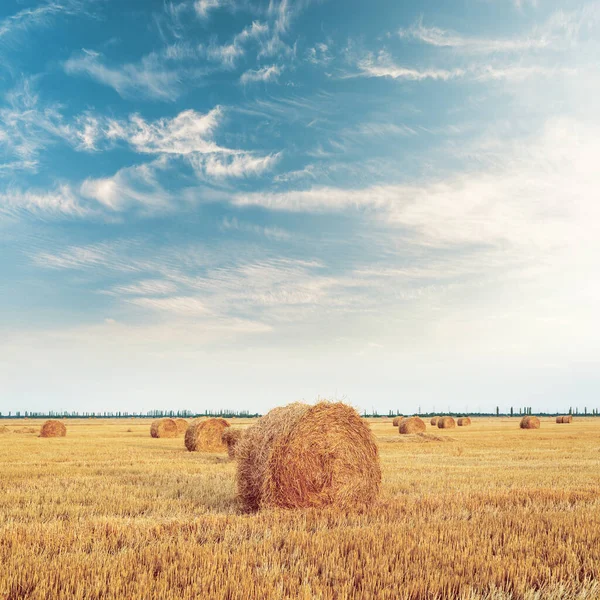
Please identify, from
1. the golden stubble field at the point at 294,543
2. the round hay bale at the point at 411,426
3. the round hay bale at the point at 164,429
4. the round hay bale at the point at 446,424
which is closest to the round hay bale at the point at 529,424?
the round hay bale at the point at 446,424

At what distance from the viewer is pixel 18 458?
1816 centimetres

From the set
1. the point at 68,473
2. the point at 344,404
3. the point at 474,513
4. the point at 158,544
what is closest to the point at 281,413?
the point at 344,404

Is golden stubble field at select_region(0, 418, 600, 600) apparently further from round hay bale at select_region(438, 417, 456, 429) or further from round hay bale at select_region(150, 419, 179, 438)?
round hay bale at select_region(438, 417, 456, 429)

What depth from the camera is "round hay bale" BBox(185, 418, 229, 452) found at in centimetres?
2286

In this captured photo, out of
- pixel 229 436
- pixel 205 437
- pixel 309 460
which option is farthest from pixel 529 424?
pixel 309 460

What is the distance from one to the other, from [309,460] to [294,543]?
11.8 feet

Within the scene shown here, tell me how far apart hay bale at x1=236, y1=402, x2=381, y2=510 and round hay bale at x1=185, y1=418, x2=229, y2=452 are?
42.3 ft

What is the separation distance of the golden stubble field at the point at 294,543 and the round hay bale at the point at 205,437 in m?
10.6

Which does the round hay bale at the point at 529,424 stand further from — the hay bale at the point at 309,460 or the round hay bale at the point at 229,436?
the hay bale at the point at 309,460

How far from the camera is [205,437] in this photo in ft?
75.7

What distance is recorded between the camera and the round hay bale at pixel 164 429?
3569 centimetres

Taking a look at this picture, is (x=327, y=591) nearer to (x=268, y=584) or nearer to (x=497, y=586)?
(x=268, y=584)

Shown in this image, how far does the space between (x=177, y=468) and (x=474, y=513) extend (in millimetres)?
9349

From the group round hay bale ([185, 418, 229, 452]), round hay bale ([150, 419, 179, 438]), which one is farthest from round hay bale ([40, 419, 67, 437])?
round hay bale ([185, 418, 229, 452])
